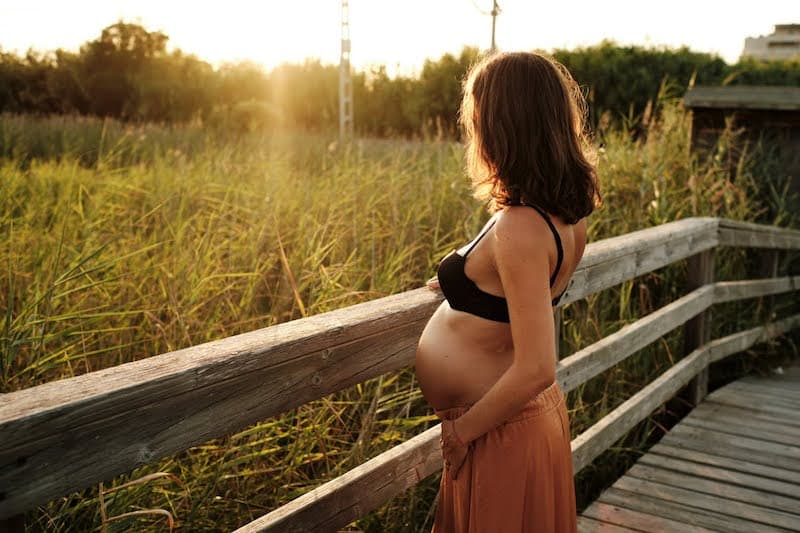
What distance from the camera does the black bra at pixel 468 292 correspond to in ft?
5.29

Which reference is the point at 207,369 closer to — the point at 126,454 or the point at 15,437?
the point at 126,454

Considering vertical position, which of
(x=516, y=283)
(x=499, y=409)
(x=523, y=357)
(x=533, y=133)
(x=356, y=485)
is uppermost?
(x=533, y=133)

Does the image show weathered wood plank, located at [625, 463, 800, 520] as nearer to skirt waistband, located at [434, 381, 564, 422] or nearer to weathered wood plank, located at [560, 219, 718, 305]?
weathered wood plank, located at [560, 219, 718, 305]

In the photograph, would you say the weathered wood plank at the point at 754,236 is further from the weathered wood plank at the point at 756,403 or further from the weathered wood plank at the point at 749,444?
the weathered wood plank at the point at 749,444

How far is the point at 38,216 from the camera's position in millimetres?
4051

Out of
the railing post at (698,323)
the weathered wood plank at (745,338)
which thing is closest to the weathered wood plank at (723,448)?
the railing post at (698,323)

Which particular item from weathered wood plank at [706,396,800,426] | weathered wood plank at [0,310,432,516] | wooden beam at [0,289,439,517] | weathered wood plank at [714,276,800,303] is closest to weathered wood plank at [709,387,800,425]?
weathered wood plank at [706,396,800,426]

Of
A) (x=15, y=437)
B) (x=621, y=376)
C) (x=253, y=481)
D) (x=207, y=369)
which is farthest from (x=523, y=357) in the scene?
(x=621, y=376)

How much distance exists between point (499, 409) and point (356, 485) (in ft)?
Answer: 1.63

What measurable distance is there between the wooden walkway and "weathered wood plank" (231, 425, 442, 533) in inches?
38.3

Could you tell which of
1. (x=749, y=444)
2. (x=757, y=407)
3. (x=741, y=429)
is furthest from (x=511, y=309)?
(x=757, y=407)

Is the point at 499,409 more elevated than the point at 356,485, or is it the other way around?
the point at 499,409

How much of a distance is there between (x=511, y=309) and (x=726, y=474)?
→ 94.4 inches

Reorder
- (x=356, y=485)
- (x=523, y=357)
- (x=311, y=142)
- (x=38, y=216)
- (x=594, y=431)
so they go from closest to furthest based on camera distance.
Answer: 1. (x=523, y=357)
2. (x=356, y=485)
3. (x=594, y=431)
4. (x=38, y=216)
5. (x=311, y=142)
